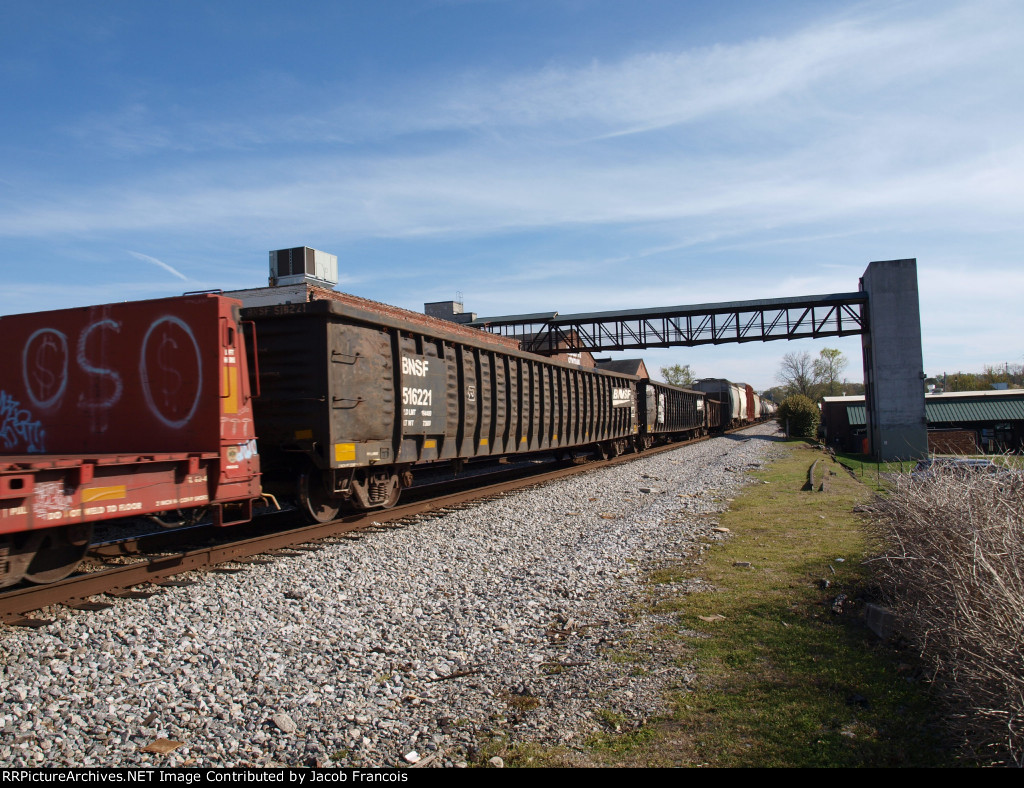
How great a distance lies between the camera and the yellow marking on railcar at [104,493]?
5.64 meters

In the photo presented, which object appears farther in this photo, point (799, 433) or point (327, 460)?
point (799, 433)

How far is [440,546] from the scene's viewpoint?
865 centimetres

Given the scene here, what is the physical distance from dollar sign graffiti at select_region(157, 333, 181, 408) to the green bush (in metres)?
49.9

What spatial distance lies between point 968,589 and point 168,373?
7.62 m

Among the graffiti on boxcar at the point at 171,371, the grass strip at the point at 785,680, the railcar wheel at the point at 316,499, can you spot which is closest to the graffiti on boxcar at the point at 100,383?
the graffiti on boxcar at the point at 171,371

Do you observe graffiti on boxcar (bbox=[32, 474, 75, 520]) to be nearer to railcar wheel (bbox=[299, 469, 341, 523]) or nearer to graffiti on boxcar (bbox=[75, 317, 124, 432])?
graffiti on boxcar (bbox=[75, 317, 124, 432])

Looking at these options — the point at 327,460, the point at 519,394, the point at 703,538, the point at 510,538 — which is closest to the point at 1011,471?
the point at 703,538

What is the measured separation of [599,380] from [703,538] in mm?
12432

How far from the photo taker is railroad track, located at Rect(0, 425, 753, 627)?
227 inches

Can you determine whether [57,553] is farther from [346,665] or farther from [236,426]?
[346,665]

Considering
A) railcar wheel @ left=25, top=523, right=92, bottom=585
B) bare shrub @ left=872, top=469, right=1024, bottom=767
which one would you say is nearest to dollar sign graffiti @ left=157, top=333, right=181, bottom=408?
railcar wheel @ left=25, top=523, right=92, bottom=585

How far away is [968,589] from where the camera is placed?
13.1ft

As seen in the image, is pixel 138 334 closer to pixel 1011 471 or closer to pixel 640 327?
pixel 1011 471

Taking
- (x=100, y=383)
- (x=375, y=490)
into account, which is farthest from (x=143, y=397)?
(x=375, y=490)
